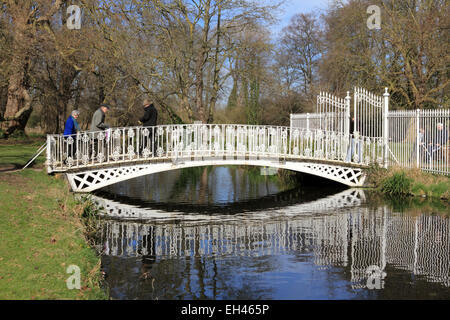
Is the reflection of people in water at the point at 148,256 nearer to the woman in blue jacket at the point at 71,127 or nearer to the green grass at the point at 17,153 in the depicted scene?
the woman in blue jacket at the point at 71,127

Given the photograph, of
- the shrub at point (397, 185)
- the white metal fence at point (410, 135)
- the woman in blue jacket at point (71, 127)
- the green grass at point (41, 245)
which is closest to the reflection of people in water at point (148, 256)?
the green grass at point (41, 245)

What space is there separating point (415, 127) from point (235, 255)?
35.6 ft

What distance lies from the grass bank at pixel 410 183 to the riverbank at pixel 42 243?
10.0 meters

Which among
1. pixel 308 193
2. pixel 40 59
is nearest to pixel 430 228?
pixel 308 193

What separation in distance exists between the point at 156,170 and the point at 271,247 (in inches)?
262

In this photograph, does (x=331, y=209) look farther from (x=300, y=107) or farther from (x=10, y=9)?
(x=300, y=107)

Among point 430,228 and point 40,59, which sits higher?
point 40,59

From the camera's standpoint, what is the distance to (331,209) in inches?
548

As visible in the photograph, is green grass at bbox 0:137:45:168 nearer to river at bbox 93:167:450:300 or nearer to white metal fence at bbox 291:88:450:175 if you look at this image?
river at bbox 93:167:450:300

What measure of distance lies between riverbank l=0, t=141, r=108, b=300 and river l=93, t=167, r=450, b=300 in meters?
0.55

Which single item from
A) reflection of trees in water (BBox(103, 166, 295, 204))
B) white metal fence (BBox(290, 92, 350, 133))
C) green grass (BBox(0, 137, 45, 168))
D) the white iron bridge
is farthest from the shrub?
green grass (BBox(0, 137, 45, 168))

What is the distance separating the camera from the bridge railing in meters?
14.6

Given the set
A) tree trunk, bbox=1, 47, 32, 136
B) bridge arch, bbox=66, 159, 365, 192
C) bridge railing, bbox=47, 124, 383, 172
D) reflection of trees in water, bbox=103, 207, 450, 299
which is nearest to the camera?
reflection of trees in water, bbox=103, 207, 450, 299
